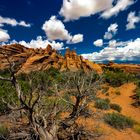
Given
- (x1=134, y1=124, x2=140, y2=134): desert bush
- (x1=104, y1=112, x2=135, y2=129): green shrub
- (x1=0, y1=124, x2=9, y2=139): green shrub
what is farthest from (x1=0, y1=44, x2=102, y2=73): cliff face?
(x1=0, y1=124, x2=9, y2=139): green shrub

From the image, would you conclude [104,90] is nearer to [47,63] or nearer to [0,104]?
[0,104]

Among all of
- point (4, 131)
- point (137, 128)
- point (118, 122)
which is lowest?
point (137, 128)

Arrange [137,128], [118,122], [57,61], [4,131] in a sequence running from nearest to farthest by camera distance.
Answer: [4,131] < [137,128] < [118,122] < [57,61]

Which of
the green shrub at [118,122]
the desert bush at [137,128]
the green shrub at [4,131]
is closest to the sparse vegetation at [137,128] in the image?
the desert bush at [137,128]

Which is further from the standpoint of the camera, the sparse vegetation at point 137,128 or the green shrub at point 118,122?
the green shrub at point 118,122

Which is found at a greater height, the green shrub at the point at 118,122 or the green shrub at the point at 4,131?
the green shrub at the point at 4,131

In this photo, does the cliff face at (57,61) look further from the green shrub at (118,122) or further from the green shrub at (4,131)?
the green shrub at (4,131)

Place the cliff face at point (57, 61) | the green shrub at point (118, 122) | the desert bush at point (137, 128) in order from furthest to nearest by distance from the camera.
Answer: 1. the cliff face at point (57, 61)
2. the green shrub at point (118, 122)
3. the desert bush at point (137, 128)

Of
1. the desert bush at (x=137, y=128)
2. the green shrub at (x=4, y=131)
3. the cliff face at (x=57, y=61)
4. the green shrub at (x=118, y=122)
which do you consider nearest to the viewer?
the green shrub at (x=4, y=131)

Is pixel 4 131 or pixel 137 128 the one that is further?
pixel 137 128

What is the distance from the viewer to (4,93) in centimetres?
1647

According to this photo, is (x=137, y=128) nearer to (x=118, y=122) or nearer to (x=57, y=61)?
(x=118, y=122)

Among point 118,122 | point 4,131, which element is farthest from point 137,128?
point 4,131

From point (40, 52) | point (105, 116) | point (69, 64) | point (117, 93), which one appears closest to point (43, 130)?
point (105, 116)
